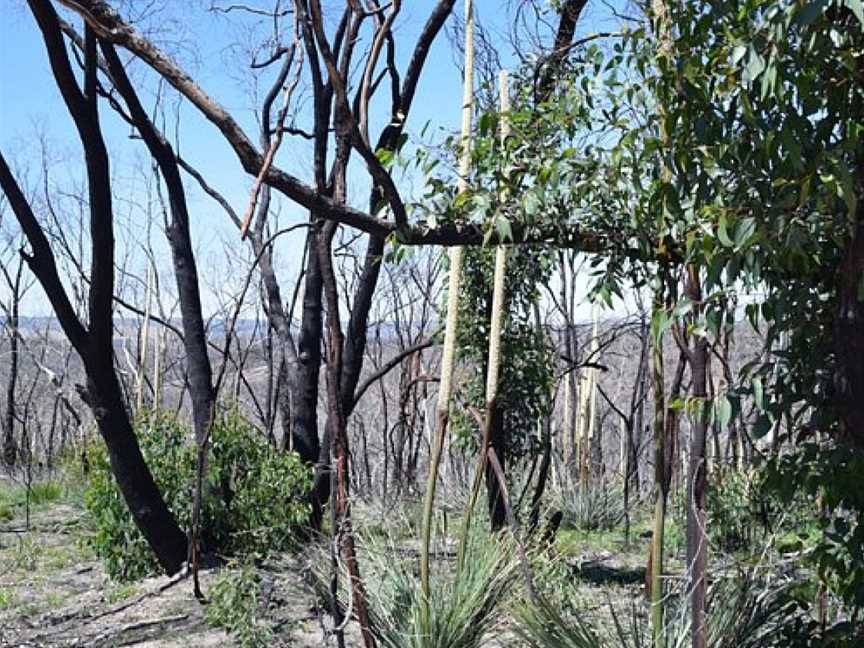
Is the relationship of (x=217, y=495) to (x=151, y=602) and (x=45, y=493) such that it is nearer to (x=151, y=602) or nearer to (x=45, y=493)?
(x=151, y=602)

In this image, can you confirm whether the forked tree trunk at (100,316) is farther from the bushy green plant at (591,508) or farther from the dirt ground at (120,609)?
the bushy green plant at (591,508)

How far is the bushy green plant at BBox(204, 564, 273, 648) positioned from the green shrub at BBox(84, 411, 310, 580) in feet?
3.90

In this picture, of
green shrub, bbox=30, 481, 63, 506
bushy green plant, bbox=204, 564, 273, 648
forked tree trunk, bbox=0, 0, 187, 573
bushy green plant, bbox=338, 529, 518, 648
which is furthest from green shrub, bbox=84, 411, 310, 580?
green shrub, bbox=30, 481, 63, 506

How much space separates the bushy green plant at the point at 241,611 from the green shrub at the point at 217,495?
3.90ft

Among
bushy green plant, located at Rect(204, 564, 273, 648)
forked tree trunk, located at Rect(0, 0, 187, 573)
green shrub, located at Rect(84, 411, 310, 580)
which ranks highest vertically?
forked tree trunk, located at Rect(0, 0, 187, 573)

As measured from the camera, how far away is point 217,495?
6184 mm

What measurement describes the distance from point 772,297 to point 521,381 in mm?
3718

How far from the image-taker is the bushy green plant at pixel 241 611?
15.0 feet

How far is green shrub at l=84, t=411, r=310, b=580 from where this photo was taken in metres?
6.02

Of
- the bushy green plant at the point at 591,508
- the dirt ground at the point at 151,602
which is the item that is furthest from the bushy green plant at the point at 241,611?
the bushy green plant at the point at 591,508

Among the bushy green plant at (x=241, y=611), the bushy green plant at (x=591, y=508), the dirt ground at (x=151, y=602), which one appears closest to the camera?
the bushy green plant at (x=241, y=611)

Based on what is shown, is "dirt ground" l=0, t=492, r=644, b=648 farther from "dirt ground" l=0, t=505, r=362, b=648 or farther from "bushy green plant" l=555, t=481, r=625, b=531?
"bushy green plant" l=555, t=481, r=625, b=531

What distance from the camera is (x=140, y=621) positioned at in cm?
537

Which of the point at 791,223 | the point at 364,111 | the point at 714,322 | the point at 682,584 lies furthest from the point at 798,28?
the point at 682,584
